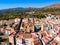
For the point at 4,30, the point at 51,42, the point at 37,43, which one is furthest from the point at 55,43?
the point at 4,30

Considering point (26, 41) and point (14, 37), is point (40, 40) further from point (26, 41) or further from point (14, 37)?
point (14, 37)

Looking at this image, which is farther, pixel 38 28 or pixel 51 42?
pixel 38 28

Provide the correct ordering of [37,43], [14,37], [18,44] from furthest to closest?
[14,37], [18,44], [37,43]

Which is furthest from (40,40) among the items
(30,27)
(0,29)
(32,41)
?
(0,29)

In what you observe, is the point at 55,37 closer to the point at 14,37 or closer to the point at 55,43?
the point at 55,43

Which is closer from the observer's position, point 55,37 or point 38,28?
point 55,37

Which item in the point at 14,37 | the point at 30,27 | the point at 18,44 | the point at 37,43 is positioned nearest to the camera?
the point at 37,43

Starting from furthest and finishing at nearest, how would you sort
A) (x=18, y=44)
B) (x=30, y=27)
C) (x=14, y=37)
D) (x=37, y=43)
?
(x=30, y=27) < (x=14, y=37) < (x=18, y=44) < (x=37, y=43)

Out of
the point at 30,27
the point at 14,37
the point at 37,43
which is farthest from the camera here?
the point at 30,27
